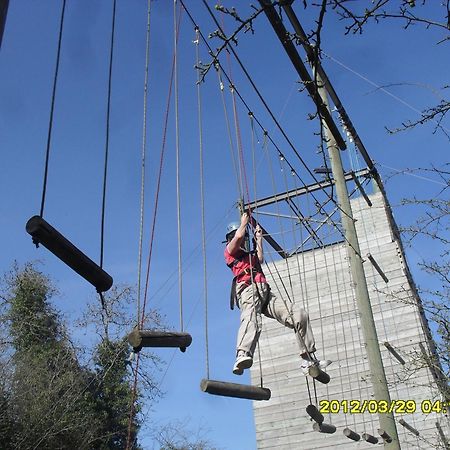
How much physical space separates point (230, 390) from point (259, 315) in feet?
3.31

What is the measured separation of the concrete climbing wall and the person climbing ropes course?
567 cm

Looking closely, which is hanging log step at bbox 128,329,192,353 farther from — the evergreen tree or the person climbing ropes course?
the evergreen tree

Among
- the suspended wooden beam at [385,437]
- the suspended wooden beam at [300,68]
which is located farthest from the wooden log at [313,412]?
the suspended wooden beam at [300,68]

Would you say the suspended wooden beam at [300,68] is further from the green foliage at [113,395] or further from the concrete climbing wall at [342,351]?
the green foliage at [113,395]

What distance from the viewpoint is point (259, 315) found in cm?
481

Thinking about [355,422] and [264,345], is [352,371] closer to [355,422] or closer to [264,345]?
[355,422]

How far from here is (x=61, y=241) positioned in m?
2.35

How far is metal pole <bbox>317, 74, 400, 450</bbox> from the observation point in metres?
5.16

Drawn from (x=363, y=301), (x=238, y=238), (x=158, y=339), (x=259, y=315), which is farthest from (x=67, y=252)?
(x=363, y=301)

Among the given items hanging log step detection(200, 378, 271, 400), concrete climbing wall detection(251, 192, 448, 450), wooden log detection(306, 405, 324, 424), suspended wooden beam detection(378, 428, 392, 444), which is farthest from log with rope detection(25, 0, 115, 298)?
concrete climbing wall detection(251, 192, 448, 450)

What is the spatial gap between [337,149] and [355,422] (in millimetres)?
6323

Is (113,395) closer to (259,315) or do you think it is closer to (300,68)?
(259,315)

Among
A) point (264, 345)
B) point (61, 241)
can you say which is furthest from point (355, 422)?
point (61, 241)

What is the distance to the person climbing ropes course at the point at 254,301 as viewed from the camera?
4.70m
